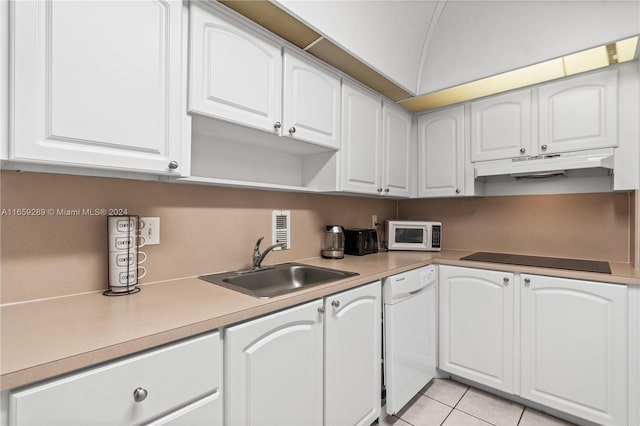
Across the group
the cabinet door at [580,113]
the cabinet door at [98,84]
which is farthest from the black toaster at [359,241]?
the cabinet door at [98,84]

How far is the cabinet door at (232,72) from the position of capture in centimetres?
120

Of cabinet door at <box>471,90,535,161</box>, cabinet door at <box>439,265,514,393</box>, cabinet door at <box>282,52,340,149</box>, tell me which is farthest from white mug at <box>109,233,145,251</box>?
cabinet door at <box>471,90,535,161</box>

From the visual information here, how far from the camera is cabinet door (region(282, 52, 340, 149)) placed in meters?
1.56

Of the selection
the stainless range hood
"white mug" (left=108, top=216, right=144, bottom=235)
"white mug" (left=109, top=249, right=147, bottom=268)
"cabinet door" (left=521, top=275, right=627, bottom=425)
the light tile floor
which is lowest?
the light tile floor

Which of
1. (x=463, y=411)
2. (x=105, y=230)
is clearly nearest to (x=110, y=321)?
(x=105, y=230)

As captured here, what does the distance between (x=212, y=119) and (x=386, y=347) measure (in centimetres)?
145

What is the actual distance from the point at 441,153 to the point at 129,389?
2457mm

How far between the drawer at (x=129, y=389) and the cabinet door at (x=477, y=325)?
167cm

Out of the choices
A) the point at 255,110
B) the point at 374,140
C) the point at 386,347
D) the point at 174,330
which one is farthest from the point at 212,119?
the point at 386,347

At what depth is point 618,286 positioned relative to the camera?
1.54 meters

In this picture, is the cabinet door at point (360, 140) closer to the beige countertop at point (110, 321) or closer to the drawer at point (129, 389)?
the beige countertop at point (110, 321)

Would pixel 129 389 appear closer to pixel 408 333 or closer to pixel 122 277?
pixel 122 277

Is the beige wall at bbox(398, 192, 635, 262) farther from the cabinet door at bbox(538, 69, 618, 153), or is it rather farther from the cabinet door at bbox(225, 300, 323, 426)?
the cabinet door at bbox(225, 300, 323, 426)

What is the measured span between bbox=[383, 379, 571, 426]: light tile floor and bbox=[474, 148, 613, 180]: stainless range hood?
1.49m
